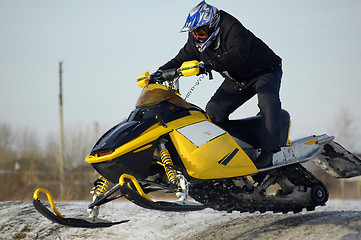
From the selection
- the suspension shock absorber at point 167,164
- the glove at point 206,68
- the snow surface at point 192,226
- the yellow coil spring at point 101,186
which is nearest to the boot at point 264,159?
the snow surface at point 192,226

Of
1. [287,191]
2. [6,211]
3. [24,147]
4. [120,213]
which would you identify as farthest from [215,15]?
[24,147]

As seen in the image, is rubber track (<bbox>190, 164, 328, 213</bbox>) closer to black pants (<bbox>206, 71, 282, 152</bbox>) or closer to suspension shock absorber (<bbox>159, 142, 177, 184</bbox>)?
suspension shock absorber (<bbox>159, 142, 177, 184</bbox>)

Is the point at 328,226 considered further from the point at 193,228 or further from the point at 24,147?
the point at 24,147

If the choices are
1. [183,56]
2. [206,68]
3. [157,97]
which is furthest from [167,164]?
[183,56]

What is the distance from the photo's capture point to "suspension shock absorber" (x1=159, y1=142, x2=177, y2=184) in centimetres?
505

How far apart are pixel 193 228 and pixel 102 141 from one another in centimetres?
268

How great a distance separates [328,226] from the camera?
21.4 feet

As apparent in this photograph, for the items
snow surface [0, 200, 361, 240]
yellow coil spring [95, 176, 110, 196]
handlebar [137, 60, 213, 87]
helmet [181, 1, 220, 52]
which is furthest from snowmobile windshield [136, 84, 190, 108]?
snow surface [0, 200, 361, 240]

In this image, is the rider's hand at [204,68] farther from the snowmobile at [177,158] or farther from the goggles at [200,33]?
the goggles at [200,33]

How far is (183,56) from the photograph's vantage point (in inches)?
260

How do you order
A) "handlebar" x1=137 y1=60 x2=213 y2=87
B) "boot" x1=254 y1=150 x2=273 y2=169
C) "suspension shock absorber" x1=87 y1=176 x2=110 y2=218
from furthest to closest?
"boot" x1=254 y1=150 x2=273 y2=169
"suspension shock absorber" x1=87 y1=176 x2=110 y2=218
"handlebar" x1=137 y1=60 x2=213 y2=87

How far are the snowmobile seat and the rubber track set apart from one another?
1.87 ft

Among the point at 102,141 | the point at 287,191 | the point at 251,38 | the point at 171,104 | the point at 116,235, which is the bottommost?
the point at 116,235

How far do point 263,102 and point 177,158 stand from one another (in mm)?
1459
